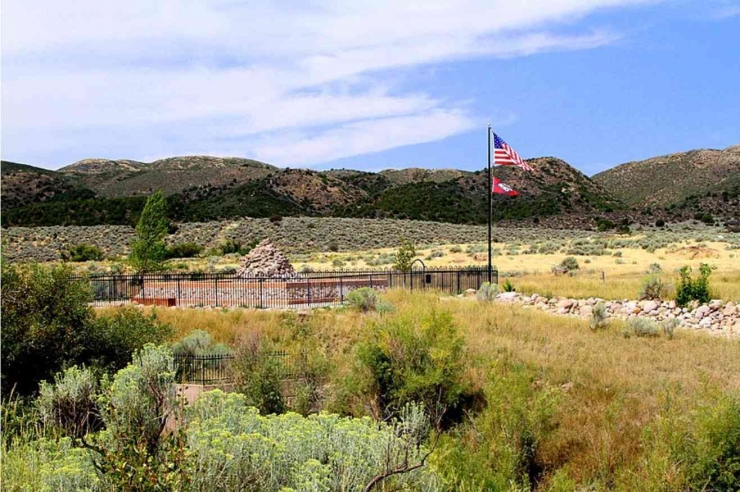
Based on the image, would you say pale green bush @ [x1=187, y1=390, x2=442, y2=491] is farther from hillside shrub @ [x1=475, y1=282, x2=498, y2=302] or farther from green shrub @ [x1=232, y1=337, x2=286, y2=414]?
hillside shrub @ [x1=475, y1=282, x2=498, y2=302]

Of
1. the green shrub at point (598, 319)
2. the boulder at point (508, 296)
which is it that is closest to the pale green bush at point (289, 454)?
the green shrub at point (598, 319)

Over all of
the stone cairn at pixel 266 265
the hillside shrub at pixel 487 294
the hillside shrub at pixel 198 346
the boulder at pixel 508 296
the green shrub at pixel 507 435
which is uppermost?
the stone cairn at pixel 266 265

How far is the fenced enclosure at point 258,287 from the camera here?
25500 mm

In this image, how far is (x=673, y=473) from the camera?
944 centimetres

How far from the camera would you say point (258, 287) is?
26047mm

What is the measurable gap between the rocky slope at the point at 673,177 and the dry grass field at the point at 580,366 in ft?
243

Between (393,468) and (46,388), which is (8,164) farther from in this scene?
(393,468)

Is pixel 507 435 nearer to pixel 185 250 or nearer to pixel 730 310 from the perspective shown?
pixel 730 310

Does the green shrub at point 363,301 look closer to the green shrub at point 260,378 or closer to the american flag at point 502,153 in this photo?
the green shrub at point 260,378

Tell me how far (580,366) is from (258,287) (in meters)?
14.5

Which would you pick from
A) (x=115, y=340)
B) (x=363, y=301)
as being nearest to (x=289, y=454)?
(x=115, y=340)

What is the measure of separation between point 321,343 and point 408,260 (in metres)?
13.8

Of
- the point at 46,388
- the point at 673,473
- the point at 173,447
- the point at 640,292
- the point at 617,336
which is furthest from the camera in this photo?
the point at 640,292

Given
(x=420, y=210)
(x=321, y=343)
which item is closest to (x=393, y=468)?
(x=321, y=343)
